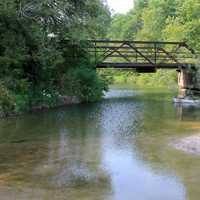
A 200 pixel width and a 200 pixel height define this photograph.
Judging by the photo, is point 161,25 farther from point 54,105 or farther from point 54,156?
point 54,156

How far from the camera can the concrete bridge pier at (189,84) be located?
31.0 metres

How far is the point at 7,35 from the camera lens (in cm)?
2292

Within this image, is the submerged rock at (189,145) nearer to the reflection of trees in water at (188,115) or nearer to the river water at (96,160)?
the river water at (96,160)

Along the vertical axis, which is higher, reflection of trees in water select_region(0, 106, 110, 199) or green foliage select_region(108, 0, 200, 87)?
green foliage select_region(108, 0, 200, 87)

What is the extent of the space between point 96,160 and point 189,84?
20.4 meters

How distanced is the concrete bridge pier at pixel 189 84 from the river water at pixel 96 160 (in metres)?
10.4

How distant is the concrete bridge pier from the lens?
3101 centimetres

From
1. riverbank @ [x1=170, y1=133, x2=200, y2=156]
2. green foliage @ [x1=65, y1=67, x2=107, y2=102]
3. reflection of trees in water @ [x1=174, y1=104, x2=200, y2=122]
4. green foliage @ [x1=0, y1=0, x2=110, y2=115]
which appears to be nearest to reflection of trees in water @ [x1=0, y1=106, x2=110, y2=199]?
riverbank @ [x1=170, y1=133, x2=200, y2=156]

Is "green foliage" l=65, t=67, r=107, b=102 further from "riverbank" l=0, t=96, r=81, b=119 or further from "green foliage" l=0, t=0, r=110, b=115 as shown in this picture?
"riverbank" l=0, t=96, r=81, b=119

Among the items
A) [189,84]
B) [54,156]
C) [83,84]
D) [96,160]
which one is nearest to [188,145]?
[96,160]

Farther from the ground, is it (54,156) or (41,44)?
(41,44)

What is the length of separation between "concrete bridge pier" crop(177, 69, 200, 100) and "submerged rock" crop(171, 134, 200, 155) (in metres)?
16.6

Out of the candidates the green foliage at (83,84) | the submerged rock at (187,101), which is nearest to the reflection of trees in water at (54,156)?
the green foliage at (83,84)

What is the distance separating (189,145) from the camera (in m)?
13.7
